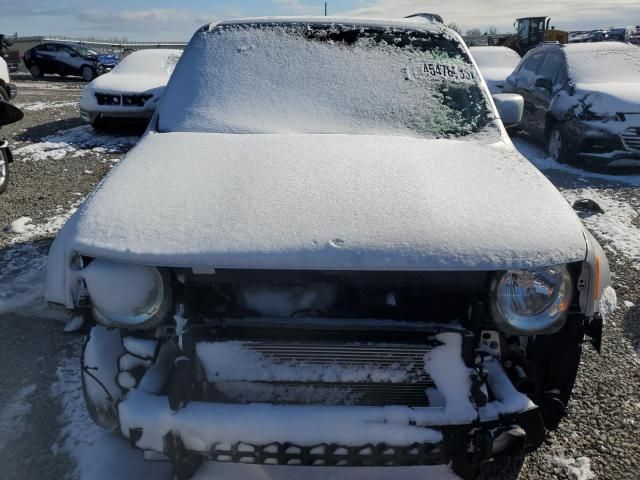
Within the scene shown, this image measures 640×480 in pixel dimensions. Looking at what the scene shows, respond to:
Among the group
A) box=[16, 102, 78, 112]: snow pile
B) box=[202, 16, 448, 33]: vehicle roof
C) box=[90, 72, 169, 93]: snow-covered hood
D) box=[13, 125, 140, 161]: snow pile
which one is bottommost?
box=[13, 125, 140, 161]: snow pile

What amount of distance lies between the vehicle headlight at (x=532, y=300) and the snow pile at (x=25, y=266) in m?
2.84

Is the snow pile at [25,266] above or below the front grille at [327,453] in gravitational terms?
below

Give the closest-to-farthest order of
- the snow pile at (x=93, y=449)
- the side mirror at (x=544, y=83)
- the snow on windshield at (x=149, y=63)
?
the snow pile at (x=93, y=449)
the side mirror at (x=544, y=83)
the snow on windshield at (x=149, y=63)

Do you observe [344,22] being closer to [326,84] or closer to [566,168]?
[326,84]

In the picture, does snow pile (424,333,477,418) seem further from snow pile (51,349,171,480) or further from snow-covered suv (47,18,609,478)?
snow pile (51,349,171,480)

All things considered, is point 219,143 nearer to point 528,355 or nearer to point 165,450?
point 165,450

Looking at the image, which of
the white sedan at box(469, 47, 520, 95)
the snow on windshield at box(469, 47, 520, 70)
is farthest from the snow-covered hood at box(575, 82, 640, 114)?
the snow on windshield at box(469, 47, 520, 70)

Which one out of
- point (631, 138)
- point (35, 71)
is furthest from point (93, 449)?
point (35, 71)

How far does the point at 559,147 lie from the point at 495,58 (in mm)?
5272

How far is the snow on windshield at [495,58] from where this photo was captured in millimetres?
11694

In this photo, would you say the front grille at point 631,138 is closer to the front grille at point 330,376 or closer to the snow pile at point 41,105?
the front grille at point 330,376

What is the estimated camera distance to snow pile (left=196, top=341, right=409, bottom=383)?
182 cm

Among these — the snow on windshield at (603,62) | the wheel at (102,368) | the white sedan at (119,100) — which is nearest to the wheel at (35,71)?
the white sedan at (119,100)

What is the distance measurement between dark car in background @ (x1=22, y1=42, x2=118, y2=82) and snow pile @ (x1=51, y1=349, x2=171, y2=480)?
19.9 m
